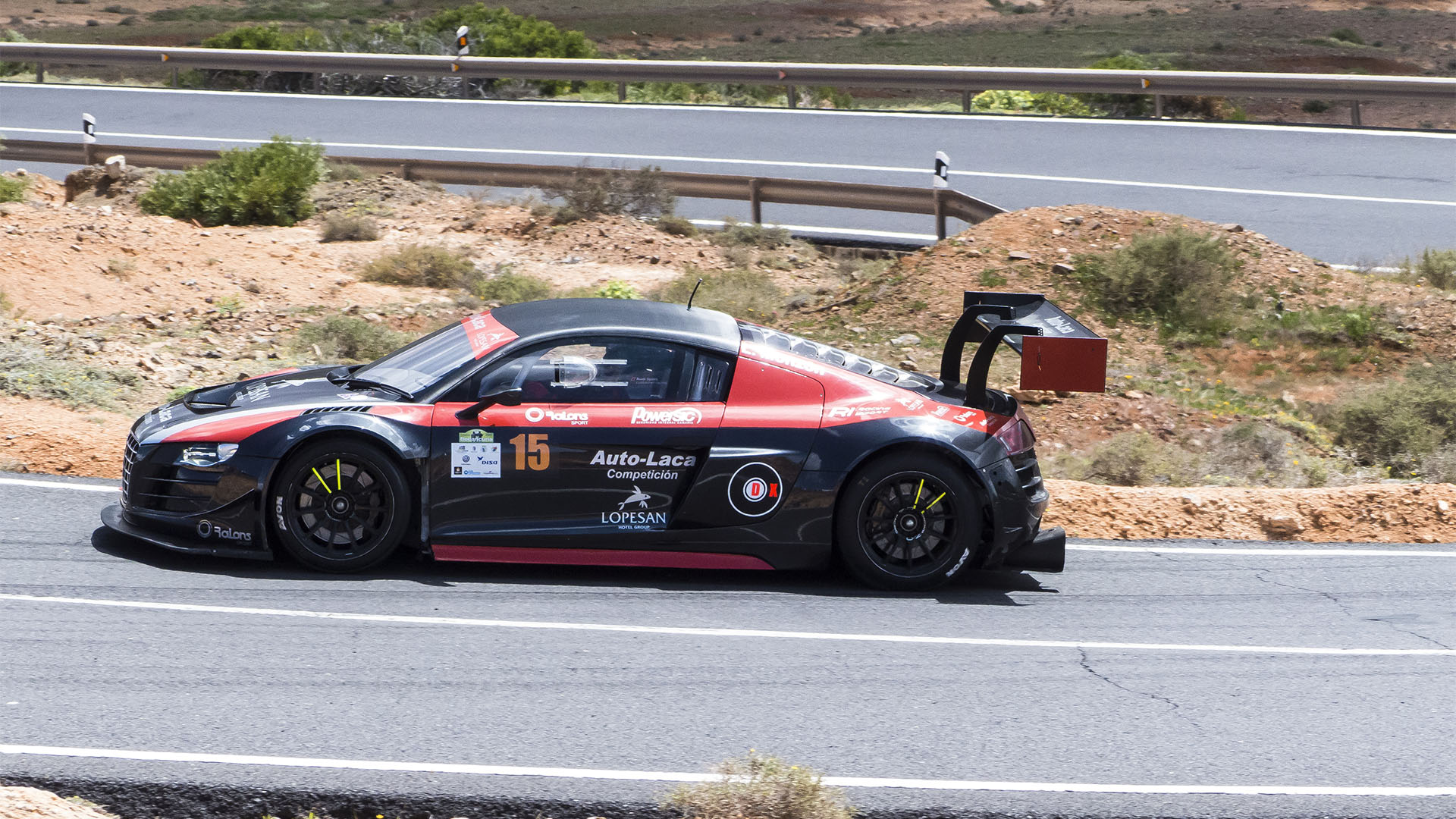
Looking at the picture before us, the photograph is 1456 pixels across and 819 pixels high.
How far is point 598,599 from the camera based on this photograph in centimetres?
758

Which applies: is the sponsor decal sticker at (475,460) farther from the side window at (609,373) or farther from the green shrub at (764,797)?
the green shrub at (764,797)

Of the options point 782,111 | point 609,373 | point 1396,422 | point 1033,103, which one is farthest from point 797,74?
point 609,373

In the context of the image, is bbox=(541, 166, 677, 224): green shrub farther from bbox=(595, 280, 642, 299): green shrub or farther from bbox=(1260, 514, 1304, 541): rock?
bbox=(1260, 514, 1304, 541): rock

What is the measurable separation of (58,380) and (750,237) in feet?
30.3

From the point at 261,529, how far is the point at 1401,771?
18.9 feet

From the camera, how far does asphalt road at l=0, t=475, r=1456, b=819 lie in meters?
5.66

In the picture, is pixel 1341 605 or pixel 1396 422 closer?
pixel 1341 605

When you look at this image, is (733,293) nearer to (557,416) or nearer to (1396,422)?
(1396,422)

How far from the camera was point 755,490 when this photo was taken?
7.68 meters

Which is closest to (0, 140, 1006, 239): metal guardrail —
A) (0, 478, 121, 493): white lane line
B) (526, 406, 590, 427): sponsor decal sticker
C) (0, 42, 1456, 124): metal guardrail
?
(0, 42, 1456, 124): metal guardrail

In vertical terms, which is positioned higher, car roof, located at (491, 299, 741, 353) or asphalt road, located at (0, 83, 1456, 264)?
asphalt road, located at (0, 83, 1456, 264)

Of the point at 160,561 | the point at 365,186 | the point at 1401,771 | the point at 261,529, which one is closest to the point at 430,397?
the point at 261,529

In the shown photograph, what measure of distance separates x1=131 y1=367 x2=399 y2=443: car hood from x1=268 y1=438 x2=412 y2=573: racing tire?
32cm

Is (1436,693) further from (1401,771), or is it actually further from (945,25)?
(945,25)
